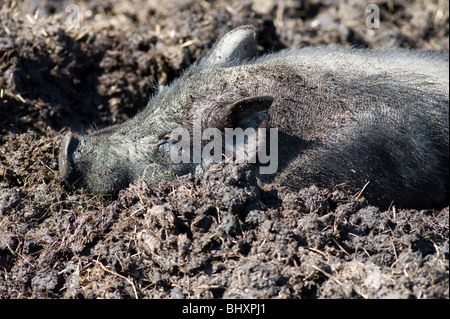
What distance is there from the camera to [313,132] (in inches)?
133

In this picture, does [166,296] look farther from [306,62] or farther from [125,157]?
[306,62]

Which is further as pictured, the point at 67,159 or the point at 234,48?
the point at 234,48

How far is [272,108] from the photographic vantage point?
3330 millimetres

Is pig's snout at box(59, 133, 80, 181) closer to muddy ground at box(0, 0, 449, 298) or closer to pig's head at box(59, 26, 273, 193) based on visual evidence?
pig's head at box(59, 26, 273, 193)

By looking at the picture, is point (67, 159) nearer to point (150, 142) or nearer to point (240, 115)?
point (150, 142)

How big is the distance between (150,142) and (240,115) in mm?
Answer: 663

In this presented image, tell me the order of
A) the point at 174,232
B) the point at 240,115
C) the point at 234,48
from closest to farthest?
the point at 174,232 → the point at 240,115 → the point at 234,48

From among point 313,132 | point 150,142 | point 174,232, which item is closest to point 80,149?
point 150,142

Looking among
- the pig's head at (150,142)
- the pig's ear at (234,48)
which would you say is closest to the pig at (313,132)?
the pig's head at (150,142)

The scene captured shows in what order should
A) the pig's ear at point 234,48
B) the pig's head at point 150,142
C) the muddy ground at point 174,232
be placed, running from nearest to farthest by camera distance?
the muddy ground at point 174,232 < the pig's head at point 150,142 < the pig's ear at point 234,48

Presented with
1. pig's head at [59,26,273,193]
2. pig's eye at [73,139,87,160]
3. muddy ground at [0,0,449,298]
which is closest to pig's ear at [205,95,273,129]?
pig's head at [59,26,273,193]

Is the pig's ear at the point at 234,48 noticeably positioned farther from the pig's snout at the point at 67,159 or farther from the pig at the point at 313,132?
the pig's snout at the point at 67,159

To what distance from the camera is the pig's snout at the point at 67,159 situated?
11.0 feet

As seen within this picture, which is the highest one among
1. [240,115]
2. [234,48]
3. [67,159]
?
[234,48]
